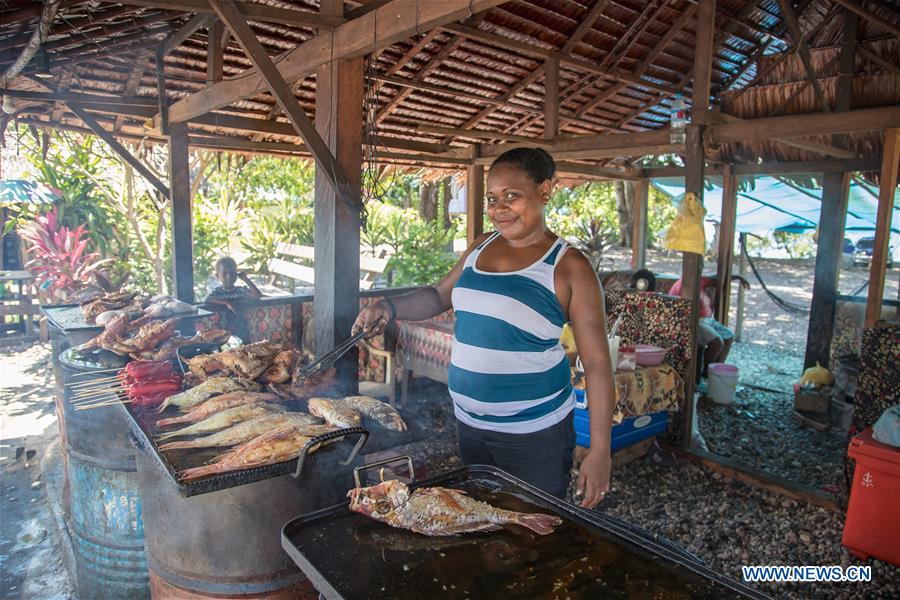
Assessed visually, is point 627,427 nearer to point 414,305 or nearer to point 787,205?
point 414,305

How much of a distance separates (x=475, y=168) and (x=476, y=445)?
7.40 m

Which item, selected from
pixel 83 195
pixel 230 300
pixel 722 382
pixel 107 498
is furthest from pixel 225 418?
pixel 83 195

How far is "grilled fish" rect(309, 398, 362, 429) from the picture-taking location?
235cm

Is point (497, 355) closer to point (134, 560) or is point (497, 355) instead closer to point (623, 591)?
point (623, 591)

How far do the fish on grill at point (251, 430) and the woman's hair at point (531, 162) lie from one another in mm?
1304

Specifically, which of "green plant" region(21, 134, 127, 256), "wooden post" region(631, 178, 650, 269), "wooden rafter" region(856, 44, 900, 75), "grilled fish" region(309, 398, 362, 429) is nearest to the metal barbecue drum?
"grilled fish" region(309, 398, 362, 429)

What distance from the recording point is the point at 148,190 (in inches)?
487

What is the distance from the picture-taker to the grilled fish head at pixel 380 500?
180 cm

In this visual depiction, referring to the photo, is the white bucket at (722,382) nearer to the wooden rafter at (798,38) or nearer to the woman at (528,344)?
the wooden rafter at (798,38)

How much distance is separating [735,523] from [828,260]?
5.77 meters

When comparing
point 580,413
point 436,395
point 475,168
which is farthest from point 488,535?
point 475,168

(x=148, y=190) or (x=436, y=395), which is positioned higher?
(x=148, y=190)

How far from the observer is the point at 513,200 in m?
2.38

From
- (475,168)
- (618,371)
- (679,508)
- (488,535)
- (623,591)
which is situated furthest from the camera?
(475,168)
